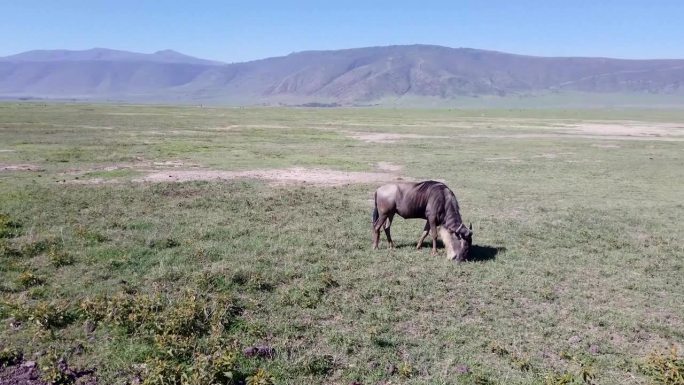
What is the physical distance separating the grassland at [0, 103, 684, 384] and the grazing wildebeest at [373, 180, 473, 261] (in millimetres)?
554

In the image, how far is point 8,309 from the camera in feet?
31.7

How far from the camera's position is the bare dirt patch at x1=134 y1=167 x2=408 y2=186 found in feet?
83.6

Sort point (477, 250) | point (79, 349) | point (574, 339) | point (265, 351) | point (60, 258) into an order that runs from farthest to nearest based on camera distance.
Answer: point (477, 250) < point (60, 258) < point (574, 339) < point (265, 351) < point (79, 349)

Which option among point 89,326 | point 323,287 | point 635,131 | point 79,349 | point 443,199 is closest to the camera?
point 79,349

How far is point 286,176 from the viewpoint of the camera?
27.3 metres

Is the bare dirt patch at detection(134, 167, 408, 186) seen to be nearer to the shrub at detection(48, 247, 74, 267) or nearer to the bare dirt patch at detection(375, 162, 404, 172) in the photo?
the bare dirt patch at detection(375, 162, 404, 172)

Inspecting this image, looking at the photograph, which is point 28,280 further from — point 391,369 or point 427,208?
point 427,208

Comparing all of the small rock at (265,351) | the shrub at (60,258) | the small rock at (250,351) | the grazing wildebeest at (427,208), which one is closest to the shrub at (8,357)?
the small rock at (250,351)

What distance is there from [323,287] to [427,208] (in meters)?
3.99

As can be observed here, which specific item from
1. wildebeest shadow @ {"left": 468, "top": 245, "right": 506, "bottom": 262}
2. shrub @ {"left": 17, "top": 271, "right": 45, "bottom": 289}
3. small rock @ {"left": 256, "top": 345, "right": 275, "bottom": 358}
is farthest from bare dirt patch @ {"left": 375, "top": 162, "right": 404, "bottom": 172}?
small rock @ {"left": 256, "top": 345, "right": 275, "bottom": 358}

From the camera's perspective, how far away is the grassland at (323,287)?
8.46 m

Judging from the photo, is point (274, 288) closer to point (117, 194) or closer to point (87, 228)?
point (87, 228)

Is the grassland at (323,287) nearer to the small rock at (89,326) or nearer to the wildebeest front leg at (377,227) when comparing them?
the small rock at (89,326)

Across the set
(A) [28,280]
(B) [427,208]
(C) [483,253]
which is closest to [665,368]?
(C) [483,253]
